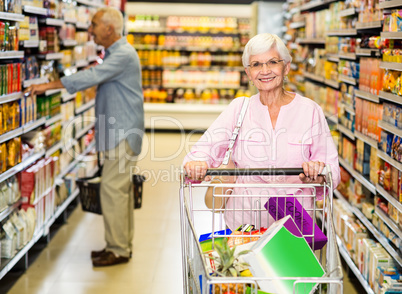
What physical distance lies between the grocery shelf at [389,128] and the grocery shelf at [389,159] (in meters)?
0.17

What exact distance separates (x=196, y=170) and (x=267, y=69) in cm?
58

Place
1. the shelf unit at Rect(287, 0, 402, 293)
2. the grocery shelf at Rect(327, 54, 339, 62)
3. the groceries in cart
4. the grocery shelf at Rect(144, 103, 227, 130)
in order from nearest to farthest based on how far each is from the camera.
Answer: the groceries in cart
the shelf unit at Rect(287, 0, 402, 293)
the grocery shelf at Rect(327, 54, 339, 62)
the grocery shelf at Rect(144, 103, 227, 130)

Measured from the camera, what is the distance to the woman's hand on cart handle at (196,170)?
2.60m

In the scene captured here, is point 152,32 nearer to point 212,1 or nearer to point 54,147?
point 212,1

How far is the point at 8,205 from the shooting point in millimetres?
4391

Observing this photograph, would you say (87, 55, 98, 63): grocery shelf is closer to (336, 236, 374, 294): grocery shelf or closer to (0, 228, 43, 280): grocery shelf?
(0, 228, 43, 280): grocery shelf

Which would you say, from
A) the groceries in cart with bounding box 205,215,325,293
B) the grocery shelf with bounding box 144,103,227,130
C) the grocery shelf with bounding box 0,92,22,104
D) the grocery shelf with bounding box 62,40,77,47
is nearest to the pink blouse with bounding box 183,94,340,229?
the groceries in cart with bounding box 205,215,325,293

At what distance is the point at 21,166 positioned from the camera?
4512 mm

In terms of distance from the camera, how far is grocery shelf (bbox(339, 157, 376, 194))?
428cm

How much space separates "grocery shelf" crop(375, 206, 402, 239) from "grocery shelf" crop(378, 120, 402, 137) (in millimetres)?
538

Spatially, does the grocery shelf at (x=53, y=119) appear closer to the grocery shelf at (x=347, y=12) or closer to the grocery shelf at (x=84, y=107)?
the grocery shelf at (x=84, y=107)

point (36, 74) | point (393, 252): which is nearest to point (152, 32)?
point (36, 74)

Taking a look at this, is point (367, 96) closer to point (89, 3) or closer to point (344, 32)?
point (344, 32)

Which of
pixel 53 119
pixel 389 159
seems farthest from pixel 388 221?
pixel 53 119
